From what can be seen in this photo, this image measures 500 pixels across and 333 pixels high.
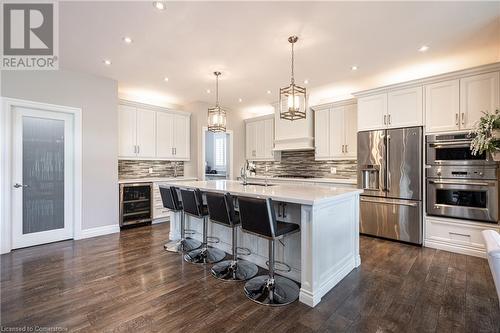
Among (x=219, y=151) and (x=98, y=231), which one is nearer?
(x=98, y=231)

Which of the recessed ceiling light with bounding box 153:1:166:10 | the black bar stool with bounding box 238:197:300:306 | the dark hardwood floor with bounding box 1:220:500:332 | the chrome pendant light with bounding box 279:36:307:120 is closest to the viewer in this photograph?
the dark hardwood floor with bounding box 1:220:500:332

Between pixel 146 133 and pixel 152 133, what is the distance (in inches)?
5.4

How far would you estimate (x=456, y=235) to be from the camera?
356 centimetres

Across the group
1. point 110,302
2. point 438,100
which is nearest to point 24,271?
point 110,302

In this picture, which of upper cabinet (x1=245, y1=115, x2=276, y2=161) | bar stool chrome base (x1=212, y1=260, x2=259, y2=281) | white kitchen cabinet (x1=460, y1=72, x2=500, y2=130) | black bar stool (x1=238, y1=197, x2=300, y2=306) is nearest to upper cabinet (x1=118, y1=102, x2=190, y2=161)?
upper cabinet (x1=245, y1=115, x2=276, y2=161)

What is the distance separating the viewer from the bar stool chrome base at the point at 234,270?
2762mm

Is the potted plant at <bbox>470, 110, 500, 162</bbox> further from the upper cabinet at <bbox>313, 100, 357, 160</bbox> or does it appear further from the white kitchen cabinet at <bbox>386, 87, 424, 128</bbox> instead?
the upper cabinet at <bbox>313, 100, 357, 160</bbox>

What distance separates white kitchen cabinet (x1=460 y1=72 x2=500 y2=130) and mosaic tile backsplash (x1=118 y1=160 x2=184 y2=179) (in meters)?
5.72

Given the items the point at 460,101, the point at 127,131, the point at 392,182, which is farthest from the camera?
the point at 127,131

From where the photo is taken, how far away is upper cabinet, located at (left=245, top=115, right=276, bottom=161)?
6.58 m

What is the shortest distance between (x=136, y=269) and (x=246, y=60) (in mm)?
3248

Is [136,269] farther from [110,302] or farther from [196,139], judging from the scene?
[196,139]

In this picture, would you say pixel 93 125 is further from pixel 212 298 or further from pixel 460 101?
pixel 460 101

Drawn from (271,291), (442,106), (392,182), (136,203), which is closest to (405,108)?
(442,106)
